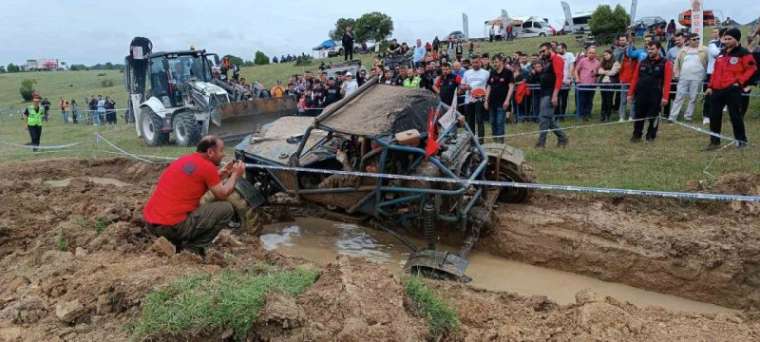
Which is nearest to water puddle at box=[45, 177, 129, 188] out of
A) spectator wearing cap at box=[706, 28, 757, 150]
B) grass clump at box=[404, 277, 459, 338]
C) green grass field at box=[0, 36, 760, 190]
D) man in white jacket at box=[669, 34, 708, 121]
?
green grass field at box=[0, 36, 760, 190]

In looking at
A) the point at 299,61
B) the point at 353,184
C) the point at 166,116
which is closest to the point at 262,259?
the point at 353,184

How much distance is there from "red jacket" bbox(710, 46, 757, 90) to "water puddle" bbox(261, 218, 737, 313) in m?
4.01

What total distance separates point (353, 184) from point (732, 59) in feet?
18.5

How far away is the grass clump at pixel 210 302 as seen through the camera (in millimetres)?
3389

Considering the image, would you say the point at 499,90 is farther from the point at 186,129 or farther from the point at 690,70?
the point at 186,129

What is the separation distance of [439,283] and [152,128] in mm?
11916

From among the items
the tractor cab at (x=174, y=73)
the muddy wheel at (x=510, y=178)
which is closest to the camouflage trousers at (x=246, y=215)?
the muddy wheel at (x=510, y=178)

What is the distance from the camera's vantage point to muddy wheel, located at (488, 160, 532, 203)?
22.6ft

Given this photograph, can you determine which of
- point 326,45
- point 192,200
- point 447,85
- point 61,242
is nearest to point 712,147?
point 447,85

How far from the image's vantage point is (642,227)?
5.91m

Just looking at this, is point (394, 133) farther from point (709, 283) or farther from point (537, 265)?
point (709, 283)

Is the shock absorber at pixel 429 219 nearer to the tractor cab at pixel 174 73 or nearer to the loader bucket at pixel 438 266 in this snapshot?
the loader bucket at pixel 438 266

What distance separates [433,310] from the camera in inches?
144

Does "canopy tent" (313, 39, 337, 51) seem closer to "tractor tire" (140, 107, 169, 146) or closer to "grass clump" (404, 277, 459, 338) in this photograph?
"tractor tire" (140, 107, 169, 146)
